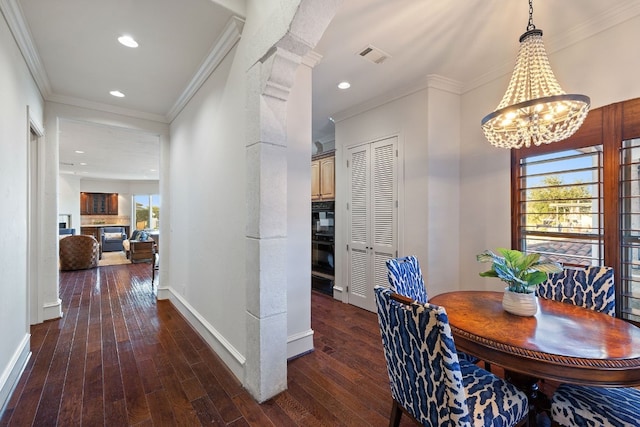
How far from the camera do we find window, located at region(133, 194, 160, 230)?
1172cm

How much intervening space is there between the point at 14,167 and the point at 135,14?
61.6 inches

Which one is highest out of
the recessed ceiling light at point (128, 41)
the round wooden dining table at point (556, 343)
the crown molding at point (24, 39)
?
the recessed ceiling light at point (128, 41)

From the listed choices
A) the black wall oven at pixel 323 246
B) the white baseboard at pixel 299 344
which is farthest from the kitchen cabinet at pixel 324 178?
the white baseboard at pixel 299 344

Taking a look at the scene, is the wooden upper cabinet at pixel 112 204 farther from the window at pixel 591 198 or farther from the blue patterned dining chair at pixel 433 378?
the window at pixel 591 198

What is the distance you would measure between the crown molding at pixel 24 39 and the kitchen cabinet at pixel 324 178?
11.1 ft

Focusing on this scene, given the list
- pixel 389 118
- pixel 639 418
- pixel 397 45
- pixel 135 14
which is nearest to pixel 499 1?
pixel 397 45

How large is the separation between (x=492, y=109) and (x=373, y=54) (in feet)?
4.86

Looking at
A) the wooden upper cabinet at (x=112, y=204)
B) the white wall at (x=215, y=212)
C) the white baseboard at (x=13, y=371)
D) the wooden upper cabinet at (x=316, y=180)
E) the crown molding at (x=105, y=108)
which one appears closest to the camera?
the white baseboard at (x=13, y=371)

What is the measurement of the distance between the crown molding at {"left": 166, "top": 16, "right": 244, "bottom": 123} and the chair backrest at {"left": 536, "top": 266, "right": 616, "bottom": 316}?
307cm

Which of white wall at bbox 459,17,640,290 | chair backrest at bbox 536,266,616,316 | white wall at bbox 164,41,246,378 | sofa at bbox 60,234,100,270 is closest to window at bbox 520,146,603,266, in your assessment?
white wall at bbox 459,17,640,290

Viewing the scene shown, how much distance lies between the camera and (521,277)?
1626 mm

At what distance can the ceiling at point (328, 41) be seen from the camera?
2.10m

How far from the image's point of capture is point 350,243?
409 cm

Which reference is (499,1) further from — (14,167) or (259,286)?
(14,167)
